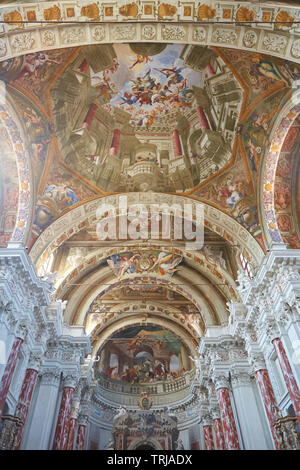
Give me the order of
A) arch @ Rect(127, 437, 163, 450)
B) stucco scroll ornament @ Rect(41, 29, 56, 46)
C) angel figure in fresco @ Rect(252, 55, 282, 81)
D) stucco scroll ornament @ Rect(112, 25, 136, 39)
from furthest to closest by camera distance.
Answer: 1. arch @ Rect(127, 437, 163, 450)
2. angel figure in fresco @ Rect(252, 55, 282, 81)
3. stucco scroll ornament @ Rect(112, 25, 136, 39)
4. stucco scroll ornament @ Rect(41, 29, 56, 46)

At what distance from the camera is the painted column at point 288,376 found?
8.80 m

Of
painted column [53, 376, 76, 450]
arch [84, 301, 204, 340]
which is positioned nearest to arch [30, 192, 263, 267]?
painted column [53, 376, 76, 450]

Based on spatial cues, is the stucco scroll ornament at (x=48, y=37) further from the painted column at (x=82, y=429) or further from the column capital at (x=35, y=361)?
the painted column at (x=82, y=429)

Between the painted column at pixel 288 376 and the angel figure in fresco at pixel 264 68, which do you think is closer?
the painted column at pixel 288 376

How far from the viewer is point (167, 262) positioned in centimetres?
1739

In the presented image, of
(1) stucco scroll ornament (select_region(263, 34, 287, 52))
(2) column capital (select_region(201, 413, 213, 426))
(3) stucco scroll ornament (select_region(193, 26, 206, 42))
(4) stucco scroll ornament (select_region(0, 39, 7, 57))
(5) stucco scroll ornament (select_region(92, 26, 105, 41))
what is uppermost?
(5) stucco scroll ornament (select_region(92, 26, 105, 41))

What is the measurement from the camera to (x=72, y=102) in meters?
11.8

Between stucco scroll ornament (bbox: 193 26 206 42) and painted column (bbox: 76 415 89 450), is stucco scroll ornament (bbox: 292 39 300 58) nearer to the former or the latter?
stucco scroll ornament (bbox: 193 26 206 42)

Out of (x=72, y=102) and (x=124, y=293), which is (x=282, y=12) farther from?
(x=124, y=293)

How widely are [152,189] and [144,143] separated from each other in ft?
6.54

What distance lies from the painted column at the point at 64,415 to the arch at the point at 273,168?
9.90m

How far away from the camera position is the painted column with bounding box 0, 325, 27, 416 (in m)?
9.02

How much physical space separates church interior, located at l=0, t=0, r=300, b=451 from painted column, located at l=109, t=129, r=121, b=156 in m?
0.04

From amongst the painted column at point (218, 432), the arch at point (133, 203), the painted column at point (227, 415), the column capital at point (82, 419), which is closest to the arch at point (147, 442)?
the column capital at point (82, 419)
